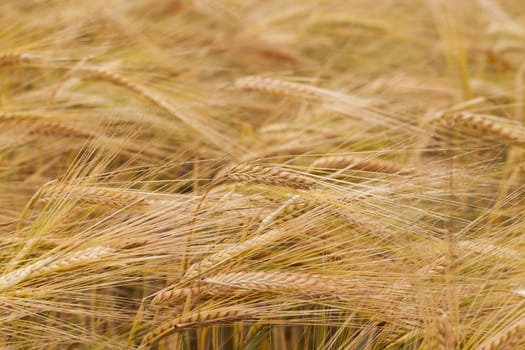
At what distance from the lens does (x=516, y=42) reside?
1830 mm

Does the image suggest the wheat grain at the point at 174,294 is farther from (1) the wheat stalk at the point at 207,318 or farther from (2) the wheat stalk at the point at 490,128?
(2) the wheat stalk at the point at 490,128

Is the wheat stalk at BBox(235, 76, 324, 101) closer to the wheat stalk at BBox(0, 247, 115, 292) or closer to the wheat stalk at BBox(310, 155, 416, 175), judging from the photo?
the wheat stalk at BBox(310, 155, 416, 175)

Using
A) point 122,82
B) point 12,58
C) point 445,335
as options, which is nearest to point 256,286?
point 445,335

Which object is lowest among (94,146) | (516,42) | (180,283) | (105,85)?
(180,283)

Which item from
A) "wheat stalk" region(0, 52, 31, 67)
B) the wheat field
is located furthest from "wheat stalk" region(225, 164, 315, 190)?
"wheat stalk" region(0, 52, 31, 67)

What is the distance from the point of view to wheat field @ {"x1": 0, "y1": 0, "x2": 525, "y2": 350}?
2.85ft

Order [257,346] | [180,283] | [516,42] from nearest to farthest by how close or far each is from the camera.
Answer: [180,283] < [257,346] < [516,42]

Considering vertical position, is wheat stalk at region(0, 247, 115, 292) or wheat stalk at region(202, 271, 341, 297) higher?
wheat stalk at region(202, 271, 341, 297)

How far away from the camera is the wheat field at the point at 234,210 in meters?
0.87

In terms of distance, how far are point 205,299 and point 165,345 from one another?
0.12m

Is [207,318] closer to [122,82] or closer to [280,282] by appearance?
[280,282]

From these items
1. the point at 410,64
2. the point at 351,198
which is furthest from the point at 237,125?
the point at 410,64

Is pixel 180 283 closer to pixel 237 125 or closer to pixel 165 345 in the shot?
pixel 165 345

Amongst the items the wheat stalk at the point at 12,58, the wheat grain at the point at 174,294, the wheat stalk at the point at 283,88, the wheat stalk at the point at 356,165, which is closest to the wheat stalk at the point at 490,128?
the wheat stalk at the point at 356,165
